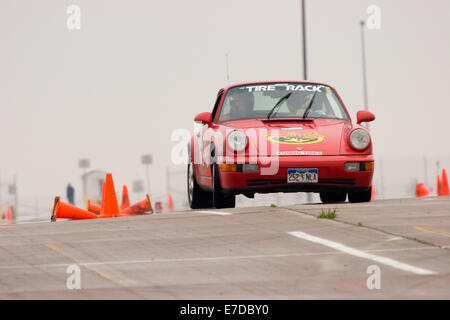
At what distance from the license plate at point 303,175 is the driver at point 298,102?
1181 millimetres

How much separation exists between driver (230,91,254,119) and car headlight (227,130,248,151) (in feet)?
2.75

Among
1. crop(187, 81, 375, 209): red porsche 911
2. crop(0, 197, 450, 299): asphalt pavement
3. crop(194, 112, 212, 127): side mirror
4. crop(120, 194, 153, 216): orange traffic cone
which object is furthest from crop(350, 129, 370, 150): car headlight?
crop(120, 194, 153, 216): orange traffic cone

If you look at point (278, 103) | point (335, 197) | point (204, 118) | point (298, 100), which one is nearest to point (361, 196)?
point (298, 100)

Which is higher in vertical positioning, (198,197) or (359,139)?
(359,139)

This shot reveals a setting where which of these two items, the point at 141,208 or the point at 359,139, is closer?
the point at 359,139

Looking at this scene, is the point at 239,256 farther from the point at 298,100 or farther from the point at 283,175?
the point at 298,100

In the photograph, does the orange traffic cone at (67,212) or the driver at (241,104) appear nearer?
the driver at (241,104)

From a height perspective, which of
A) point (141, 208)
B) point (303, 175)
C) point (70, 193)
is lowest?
point (70, 193)

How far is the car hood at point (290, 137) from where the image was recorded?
10133mm

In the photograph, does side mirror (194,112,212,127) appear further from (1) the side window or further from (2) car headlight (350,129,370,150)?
(2) car headlight (350,129,370,150)

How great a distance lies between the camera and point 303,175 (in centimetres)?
1014

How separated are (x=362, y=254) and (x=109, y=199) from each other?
6797 millimetres

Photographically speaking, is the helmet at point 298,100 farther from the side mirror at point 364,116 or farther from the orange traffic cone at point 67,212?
the orange traffic cone at point 67,212

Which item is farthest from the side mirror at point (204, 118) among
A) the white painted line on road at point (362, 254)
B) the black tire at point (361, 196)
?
the white painted line on road at point (362, 254)
